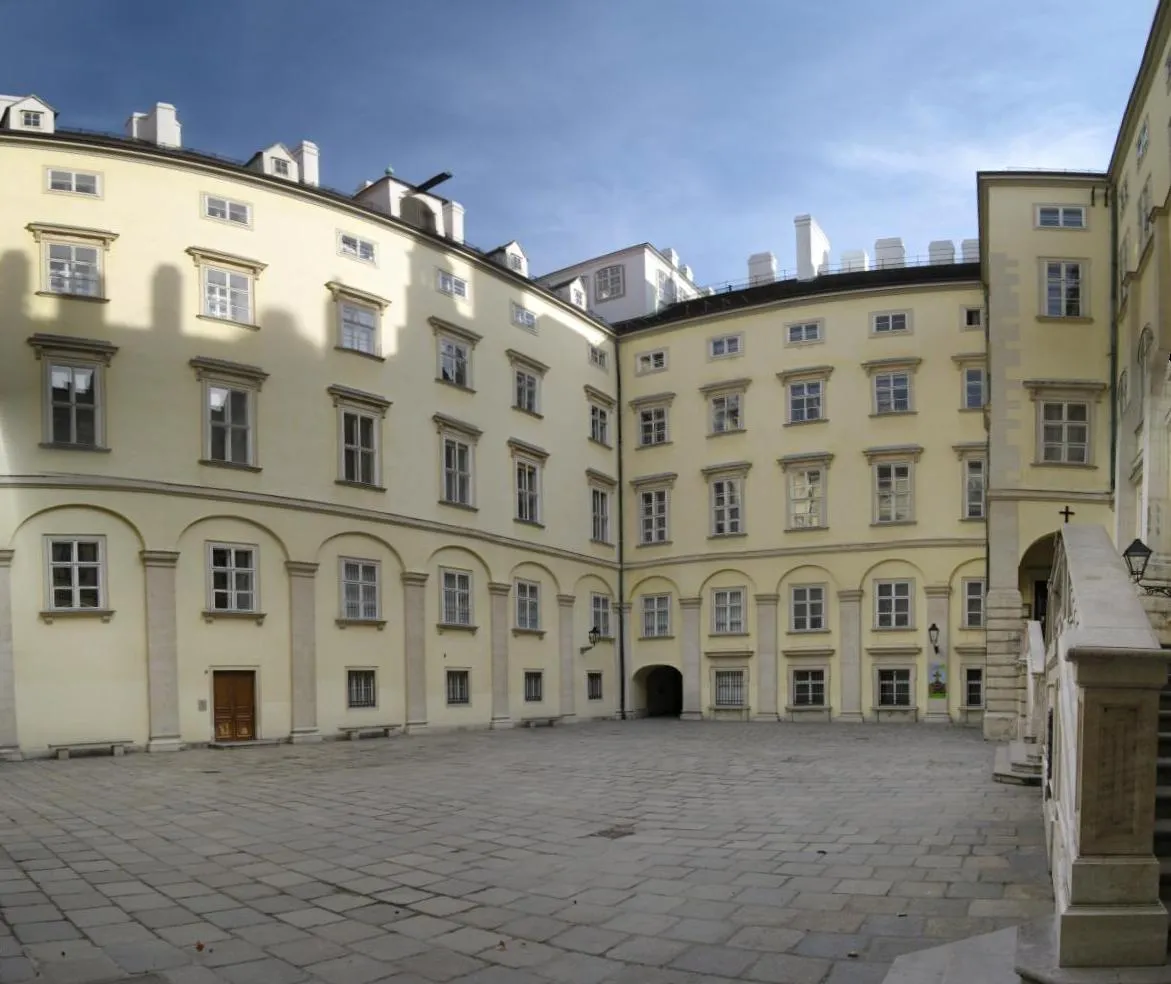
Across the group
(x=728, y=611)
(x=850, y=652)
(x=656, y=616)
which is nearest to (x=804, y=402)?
(x=728, y=611)

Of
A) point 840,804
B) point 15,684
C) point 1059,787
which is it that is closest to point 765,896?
point 1059,787

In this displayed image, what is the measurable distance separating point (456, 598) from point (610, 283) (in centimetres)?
1945

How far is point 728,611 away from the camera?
35.9m

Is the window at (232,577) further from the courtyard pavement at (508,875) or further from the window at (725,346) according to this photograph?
the window at (725,346)

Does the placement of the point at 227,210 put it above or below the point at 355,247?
above

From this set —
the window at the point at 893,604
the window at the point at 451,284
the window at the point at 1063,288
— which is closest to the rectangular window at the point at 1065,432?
the window at the point at 1063,288

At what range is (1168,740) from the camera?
7.51 meters

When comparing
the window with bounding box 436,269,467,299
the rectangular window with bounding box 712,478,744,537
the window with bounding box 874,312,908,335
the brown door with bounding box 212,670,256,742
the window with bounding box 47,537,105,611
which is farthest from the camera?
the rectangular window with bounding box 712,478,744,537

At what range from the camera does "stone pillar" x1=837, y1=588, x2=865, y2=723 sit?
3341 centimetres

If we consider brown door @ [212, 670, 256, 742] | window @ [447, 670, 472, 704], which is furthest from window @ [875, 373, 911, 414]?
brown door @ [212, 670, 256, 742]

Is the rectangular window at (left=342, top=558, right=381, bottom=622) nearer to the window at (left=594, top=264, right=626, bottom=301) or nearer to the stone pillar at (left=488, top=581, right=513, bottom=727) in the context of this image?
the stone pillar at (left=488, top=581, right=513, bottom=727)

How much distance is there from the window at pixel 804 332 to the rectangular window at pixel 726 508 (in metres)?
5.26

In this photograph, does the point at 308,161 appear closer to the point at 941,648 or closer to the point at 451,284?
the point at 451,284

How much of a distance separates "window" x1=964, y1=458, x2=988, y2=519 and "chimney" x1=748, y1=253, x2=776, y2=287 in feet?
42.5
